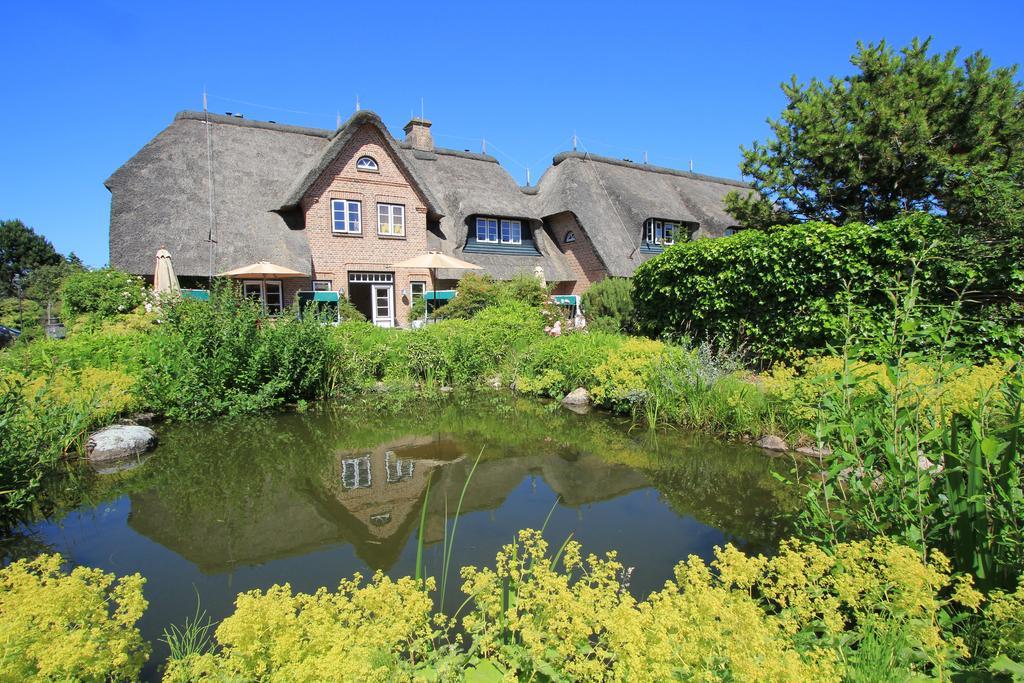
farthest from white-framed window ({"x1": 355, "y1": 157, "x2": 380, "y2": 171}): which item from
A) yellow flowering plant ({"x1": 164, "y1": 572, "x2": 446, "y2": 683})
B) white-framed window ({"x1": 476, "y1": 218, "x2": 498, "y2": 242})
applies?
yellow flowering plant ({"x1": 164, "y1": 572, "x2": 446, "y2": 683})

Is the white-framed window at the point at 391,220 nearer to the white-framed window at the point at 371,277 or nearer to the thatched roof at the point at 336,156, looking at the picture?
the thatched roof at the point at 336,156

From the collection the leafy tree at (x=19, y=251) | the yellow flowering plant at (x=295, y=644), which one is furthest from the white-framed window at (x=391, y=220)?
the leafy tree at (x=19, y=251)

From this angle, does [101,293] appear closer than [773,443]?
No

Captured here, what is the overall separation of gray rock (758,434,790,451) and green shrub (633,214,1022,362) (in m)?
1.70

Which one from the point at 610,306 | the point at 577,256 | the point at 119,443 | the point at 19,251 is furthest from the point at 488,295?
the point at 19,251

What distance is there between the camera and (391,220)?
2078cm

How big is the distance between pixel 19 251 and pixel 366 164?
43156 millimetres

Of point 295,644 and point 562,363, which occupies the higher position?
point 562,363

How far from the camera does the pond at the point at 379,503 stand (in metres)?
4.10

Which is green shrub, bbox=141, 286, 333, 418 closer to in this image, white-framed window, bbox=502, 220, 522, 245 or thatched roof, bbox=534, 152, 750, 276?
white-framed window, bbox=502, 220, 522, 245

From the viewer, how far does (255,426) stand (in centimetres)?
820

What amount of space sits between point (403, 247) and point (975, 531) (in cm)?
1978

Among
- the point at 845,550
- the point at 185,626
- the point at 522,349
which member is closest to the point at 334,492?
the point at 185,626

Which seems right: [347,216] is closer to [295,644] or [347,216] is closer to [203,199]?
[203,199]
